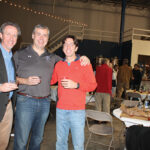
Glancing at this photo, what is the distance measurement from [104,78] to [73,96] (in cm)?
268

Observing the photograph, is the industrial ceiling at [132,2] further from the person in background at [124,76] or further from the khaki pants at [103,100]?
the khaki pants at [103,100]

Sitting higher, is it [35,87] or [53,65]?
[53,65]

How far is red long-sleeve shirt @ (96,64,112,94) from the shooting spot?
458 centimetres

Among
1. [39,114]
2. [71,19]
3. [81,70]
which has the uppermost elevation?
[71,19]

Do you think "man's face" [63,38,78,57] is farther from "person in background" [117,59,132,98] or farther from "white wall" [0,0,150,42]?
"white wall" [0,0,150,42]

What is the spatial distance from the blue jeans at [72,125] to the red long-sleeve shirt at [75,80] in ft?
0.23

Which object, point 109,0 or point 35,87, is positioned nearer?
point 35,87

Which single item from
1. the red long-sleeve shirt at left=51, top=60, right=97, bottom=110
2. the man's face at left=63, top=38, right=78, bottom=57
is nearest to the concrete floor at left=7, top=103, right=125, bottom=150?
the red long-sleeve shirt at left=51, top=60, right=97, bottom=110

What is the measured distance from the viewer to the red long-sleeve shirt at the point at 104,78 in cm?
458

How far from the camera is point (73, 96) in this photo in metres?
2.05

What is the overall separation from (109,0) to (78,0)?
2453 millimetres

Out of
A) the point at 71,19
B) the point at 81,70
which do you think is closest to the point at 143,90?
the point at 81,70

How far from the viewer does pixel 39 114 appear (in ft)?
7.05

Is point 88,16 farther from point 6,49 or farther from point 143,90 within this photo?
point 6,49
